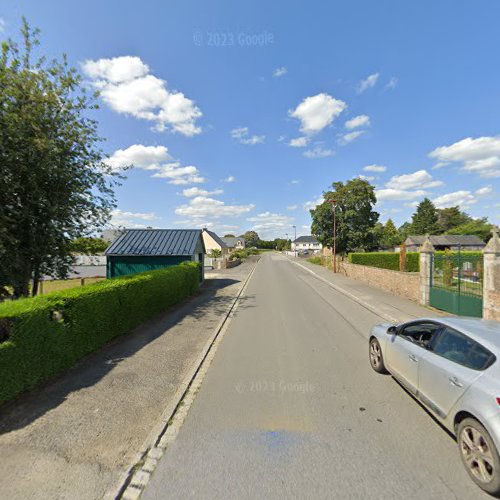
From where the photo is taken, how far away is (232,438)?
3346mm

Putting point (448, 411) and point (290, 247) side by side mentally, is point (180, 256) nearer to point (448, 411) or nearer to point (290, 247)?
point (448, 411)

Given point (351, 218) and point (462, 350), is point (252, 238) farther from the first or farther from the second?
point (462, 350)

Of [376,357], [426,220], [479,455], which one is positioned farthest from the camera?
[426,220]

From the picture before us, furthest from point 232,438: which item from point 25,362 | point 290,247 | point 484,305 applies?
point 290,247

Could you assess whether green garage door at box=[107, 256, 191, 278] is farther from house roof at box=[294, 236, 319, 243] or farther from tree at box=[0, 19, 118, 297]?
house roof at box=[294, 236, 319, 243]

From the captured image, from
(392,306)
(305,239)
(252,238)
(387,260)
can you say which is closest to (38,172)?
(392,306)

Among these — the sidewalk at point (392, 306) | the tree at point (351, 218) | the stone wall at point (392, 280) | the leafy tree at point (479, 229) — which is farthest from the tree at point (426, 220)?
the sidewalk at point (392, 306)

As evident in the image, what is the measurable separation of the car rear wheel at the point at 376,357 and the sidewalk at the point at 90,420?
11.6 feet

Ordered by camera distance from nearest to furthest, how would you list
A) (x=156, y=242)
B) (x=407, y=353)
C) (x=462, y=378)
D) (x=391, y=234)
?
(x=462, y=378)
(x=407, y=353)
(x=156, y=242)
(x=391, y=234)

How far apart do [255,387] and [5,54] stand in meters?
11.1

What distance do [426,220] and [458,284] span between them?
7958 cm

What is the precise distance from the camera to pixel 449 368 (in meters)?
3.33

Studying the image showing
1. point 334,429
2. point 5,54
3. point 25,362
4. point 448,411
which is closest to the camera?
point 448,411

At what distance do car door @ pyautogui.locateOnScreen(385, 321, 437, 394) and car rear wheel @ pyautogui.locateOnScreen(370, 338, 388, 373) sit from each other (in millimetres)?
295
